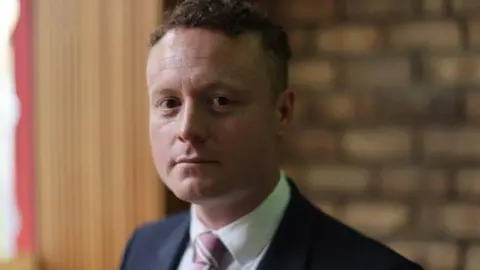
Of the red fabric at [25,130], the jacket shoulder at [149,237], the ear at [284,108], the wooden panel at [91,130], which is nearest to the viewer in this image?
the ear at [284,108]

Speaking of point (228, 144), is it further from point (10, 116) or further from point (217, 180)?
point (10, 116)

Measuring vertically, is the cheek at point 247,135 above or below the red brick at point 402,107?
above

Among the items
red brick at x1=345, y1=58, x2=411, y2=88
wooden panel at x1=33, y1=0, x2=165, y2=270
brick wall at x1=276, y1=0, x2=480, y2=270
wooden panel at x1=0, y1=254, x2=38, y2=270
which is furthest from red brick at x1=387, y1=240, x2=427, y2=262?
wooden panel at x1=0, y1=254, x2=38, y2=270

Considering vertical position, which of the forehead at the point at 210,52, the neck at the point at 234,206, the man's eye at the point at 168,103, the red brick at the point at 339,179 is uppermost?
the forehead at the point at 210,52

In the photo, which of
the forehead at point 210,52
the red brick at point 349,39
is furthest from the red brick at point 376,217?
the forehead at point 210,52

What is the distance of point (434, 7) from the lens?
1726mm

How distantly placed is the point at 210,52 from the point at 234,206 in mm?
225

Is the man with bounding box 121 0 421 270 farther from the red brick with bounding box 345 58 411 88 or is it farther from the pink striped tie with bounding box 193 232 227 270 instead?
the red brick with bounding box 345 58 411 88

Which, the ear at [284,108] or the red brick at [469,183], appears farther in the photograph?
the red brick at [469,183]

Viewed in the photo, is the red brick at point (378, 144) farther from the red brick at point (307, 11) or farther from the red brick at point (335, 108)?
the red brick at point (307, 11)

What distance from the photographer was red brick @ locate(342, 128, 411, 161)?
1.75 metres

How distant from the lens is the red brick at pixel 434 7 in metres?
1.72

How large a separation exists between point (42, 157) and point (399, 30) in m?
0.84

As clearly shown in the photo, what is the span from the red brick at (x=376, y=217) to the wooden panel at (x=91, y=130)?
48 cm
